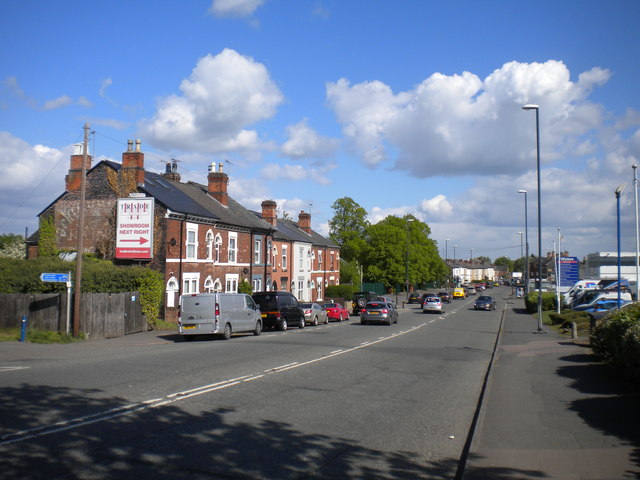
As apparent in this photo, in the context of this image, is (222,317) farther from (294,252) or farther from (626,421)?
(294,252)

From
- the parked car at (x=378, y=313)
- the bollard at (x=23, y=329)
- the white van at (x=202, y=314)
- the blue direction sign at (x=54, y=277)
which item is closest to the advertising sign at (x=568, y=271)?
the parked car at (x=378, y=313)

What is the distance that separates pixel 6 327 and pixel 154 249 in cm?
930

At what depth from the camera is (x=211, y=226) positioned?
35.5 m

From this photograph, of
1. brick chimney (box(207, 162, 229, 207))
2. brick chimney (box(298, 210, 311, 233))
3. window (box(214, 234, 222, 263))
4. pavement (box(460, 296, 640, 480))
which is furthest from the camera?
brick chimney (box(298, 210, 311, 233))

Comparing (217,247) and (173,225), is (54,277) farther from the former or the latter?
(217,247)

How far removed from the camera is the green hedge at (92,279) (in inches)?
969

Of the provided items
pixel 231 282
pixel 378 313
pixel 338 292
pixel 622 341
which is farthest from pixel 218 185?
pixel 622 341

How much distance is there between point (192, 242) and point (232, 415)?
997 inches

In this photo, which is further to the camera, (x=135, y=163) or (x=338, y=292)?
(x=338, y=292)

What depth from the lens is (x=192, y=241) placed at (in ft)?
110

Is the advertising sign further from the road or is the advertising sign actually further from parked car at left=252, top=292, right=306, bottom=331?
the road

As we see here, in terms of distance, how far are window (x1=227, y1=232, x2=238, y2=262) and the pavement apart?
25.1m

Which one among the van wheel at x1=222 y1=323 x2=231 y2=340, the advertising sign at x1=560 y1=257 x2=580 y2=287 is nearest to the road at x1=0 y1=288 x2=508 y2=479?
the van wheel at x1=222 y1=323 x2=231 y2=340

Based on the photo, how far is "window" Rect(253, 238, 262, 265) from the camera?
140 ft
